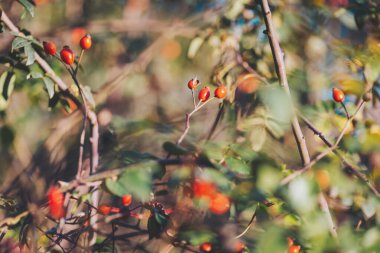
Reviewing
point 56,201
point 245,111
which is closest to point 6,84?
point 56,201

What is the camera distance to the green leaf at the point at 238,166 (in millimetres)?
886

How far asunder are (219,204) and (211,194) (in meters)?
0.10

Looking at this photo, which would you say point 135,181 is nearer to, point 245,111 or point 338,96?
point 338,96

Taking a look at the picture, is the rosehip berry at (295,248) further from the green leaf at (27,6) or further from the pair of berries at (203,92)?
the green leaf at (27,6)

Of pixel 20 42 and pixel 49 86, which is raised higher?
pixel 20 42

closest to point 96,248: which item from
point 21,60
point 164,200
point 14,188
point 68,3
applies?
point 164,200

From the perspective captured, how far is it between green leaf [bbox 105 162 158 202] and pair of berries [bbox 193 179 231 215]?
0.32ft

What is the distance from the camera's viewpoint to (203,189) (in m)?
0.90

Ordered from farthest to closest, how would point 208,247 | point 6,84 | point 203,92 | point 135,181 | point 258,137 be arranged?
point 258,137
point 6,84
point 203,92
point 208,247
point 135,181

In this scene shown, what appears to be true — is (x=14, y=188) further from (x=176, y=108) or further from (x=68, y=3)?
(x=68, y=3)

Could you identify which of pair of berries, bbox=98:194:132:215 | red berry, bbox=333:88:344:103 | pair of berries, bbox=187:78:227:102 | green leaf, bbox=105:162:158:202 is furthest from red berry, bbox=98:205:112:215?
red berry, bbox=333:88:344:103

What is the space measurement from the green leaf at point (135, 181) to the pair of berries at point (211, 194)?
97 millimetres

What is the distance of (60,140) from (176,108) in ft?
2.91

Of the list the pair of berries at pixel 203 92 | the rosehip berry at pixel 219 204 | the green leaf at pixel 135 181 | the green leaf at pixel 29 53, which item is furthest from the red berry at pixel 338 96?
the green leaf at pixel 29 53
